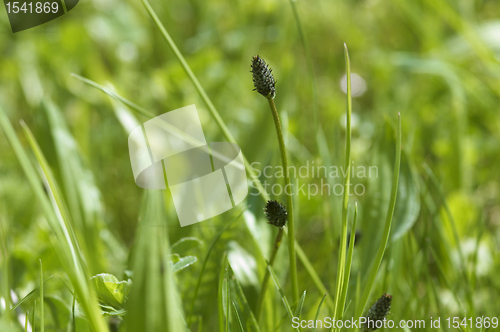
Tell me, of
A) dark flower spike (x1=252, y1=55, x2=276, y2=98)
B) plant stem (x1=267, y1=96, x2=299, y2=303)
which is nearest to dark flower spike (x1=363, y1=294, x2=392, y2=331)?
plant stem (x1=267, y1=96, x2=299, y2=303)

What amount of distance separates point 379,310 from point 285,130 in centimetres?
36

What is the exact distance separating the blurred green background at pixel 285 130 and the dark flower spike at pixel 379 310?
0.12 metres

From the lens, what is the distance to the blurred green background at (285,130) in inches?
24.0

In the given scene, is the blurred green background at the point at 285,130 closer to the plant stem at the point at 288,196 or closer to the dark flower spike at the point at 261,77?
the plant stem at the point at 288,196

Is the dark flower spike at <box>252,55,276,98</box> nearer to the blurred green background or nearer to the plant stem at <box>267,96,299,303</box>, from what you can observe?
the plant stem at <box>267,96,299,303</box>

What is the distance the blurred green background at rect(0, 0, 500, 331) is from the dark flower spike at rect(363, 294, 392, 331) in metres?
0.12

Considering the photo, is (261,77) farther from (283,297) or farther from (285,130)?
(285,130)

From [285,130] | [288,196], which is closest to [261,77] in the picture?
[288,196]

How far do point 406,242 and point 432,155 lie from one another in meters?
0.57

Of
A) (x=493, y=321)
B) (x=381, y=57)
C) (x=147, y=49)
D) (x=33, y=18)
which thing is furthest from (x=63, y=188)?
(x=381, y=57)

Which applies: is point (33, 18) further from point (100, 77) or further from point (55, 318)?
point (55, 318)

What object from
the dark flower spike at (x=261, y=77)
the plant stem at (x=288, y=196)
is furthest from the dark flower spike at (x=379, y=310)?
the dark flower spike at (x=261, y=77)

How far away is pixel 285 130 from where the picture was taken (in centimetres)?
69

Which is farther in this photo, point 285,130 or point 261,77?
point 285,130
